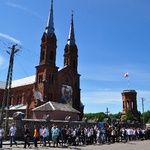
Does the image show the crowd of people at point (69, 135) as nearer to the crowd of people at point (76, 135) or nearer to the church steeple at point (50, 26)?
the crowd of people at point (76, 135)

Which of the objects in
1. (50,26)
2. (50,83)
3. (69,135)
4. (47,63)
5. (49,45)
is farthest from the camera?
(50,26)

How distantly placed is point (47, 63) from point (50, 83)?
17.0 feet

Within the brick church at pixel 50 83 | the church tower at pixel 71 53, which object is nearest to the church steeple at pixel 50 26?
the brick church at pixel 50 83

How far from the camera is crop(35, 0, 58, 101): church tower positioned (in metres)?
53.2

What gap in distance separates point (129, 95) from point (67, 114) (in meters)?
36.3

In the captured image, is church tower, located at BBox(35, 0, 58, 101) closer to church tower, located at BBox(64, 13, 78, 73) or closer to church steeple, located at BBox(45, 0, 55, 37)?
church steeple, located at BBox(45, 0, 55, 37)

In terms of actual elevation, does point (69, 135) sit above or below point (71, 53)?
below

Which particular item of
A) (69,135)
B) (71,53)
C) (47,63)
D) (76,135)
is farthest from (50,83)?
(69,135)

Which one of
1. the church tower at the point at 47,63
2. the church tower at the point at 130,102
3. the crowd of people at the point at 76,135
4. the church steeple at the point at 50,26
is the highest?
the church steeple at the point at 50,26

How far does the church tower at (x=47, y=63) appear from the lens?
53.2 metres

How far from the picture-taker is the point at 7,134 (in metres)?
22.5

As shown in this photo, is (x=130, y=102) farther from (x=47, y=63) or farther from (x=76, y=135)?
(x=76, y=135)

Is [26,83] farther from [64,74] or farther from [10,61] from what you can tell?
[10,61]

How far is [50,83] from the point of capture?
54.5 meters
